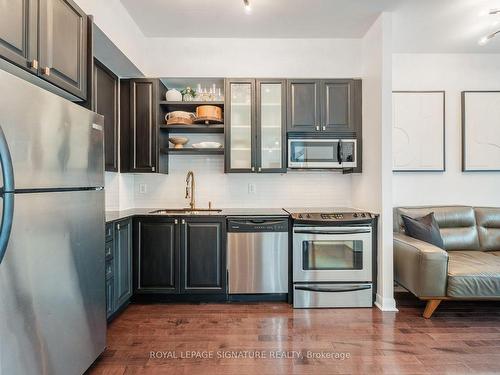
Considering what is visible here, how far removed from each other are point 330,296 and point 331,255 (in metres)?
0.39

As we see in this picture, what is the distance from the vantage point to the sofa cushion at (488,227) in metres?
3.26

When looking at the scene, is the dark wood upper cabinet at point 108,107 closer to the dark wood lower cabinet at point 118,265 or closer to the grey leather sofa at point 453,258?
the dark wood lower cabinet at point 118,265

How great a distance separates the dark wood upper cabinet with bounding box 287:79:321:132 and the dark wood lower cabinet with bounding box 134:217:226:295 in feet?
4.41

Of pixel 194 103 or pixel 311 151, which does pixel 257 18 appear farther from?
pixel 311 151

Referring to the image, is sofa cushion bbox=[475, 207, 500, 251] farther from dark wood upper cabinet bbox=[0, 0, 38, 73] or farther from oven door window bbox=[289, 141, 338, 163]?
dark wood upper cabinet bbox=[0, 0, 38, 73]

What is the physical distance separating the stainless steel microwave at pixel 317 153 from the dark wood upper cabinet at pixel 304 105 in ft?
0.50

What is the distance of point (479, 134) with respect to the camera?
11.7ft

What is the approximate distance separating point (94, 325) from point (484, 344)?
2.75 meters

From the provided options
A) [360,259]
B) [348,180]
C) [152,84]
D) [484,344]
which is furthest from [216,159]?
[484,344]

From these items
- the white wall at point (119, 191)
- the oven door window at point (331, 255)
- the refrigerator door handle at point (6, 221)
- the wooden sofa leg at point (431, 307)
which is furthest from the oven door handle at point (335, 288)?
the refrigerator door handle at point (6, 221)

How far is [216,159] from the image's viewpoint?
364 cm

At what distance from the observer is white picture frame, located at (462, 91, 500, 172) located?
3566 mm

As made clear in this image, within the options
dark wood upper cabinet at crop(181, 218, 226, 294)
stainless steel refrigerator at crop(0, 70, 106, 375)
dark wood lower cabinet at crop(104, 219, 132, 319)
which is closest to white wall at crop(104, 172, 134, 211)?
dark wood lower cabinet at crop(104, 219, 132, 319)

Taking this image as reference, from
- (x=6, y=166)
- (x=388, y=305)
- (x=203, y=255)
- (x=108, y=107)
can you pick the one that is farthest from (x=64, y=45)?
(x=388, y=305)
